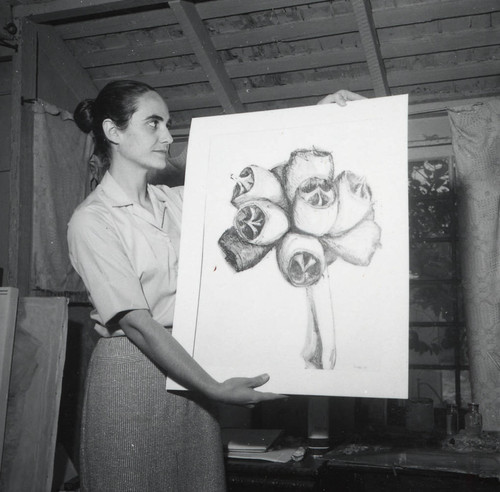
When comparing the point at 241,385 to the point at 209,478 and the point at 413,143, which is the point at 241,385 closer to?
the point at 209,478

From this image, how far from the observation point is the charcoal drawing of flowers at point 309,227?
4.11 ft

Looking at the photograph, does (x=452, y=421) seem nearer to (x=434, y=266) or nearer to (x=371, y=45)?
(x=434, y=266)

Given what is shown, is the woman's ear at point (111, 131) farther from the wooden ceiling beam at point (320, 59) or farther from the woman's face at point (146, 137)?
the wooden ceiling beam at point (320, 59)

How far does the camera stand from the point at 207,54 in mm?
3203

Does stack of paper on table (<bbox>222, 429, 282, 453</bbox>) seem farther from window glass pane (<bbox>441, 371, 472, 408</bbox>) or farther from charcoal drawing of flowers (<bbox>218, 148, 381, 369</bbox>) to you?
window glass pane (<bbox>441, 371, 472, 408</bbox>)

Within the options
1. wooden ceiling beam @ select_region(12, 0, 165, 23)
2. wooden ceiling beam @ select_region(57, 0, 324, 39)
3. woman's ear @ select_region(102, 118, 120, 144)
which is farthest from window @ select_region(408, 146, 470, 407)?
woman's ear @ select_region(102, 118, 120, 144)

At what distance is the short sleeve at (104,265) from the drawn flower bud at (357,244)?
1.45ft

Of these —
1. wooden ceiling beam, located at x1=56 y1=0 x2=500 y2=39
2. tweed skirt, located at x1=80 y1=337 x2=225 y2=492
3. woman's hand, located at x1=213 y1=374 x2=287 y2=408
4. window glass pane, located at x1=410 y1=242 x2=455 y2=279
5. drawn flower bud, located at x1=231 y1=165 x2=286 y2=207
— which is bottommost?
tweed skirt, located at x1=80 y1=337 x2=225 y2=492

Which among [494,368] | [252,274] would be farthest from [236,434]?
[494,368]

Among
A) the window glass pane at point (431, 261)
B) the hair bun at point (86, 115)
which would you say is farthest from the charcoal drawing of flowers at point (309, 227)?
the window glass pane at point (431, 261)

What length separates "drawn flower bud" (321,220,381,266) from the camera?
1249 millimetres

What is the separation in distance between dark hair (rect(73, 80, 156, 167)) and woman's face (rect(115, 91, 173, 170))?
19 mm

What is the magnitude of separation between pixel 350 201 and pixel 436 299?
8.58 ft

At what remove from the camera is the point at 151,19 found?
315 cm
